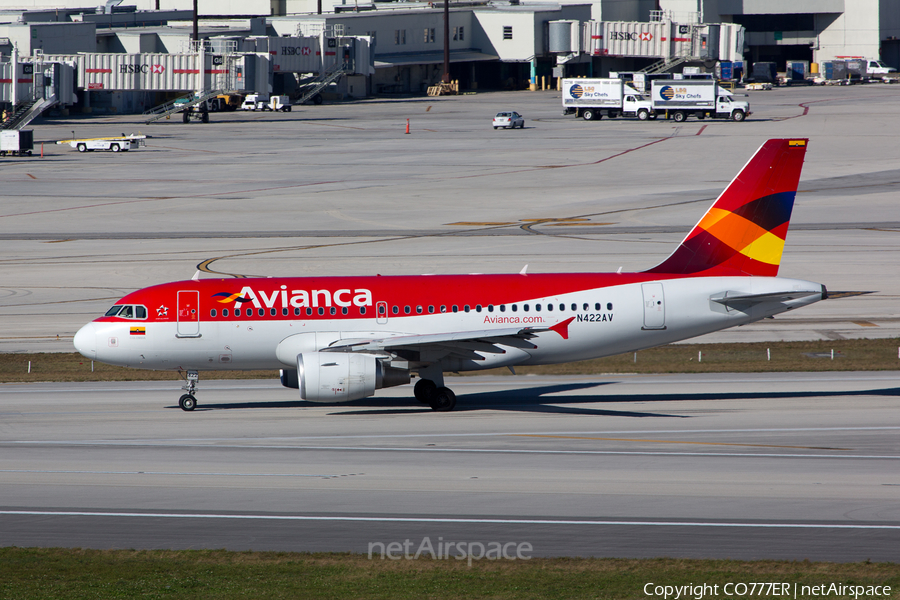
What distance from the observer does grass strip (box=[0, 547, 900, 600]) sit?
18109 mm

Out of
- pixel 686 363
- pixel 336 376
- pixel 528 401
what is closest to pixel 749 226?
pixel 686 363

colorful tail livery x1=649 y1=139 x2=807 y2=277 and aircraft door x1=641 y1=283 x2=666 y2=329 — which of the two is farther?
colorful tail livery x1=649 y1=139 x2=807 y2=277

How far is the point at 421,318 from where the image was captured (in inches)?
1280

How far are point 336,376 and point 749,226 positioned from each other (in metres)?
15.0

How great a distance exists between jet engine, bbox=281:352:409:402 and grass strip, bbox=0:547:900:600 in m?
10.2

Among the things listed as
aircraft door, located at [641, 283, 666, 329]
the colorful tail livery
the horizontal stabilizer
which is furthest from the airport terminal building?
the horizontal stabilizer

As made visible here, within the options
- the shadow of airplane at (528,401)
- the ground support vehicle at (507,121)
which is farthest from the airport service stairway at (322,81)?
the shadow of airplane at (528,401)

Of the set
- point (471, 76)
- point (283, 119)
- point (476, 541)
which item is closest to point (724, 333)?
point (476, 541)

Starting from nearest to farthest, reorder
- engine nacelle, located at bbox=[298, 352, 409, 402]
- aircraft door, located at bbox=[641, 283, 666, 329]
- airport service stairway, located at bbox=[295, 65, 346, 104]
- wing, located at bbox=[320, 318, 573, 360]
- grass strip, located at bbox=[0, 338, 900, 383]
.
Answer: engine nacelle, located at bbox=[298, 352, 409, 402] → wing, located at bbox=[320, 318, 573, 360] → aircraft door, located at bbox=[641, 283, 666, 329] → grass strip, located at bbox=[0, 338, 900, 383] → airport service stairway, located at bbox=[295, 65, 346, 104]

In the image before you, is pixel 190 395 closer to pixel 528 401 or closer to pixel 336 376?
pixel 336 376

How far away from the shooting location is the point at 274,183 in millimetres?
88750

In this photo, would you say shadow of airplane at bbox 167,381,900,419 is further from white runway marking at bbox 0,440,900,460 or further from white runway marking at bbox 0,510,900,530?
white runway marking at bbox 0,510,900,530

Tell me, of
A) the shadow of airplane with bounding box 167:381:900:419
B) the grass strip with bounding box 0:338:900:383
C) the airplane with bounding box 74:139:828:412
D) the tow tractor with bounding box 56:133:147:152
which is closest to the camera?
the airplane with bounding box 74:139:828:412

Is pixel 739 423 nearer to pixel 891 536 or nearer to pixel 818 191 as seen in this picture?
pixel 891 536
